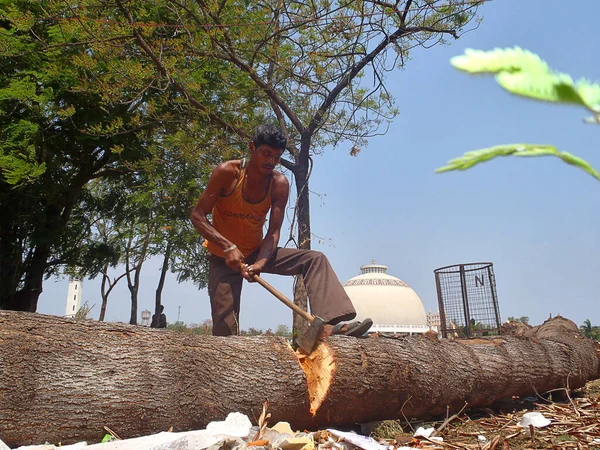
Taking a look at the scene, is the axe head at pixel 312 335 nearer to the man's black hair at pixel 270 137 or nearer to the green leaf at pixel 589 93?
the man's black hair at pixel 270 137

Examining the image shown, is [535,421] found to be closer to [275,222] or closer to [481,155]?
[275,222]

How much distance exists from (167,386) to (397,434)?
1.64 m

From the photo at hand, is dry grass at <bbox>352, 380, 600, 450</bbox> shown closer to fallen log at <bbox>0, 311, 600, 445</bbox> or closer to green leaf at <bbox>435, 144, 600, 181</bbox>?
fallen log at <bbox>0, 311, 600, 445</bbox>

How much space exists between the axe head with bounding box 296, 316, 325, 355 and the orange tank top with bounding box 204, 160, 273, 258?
3.88ft

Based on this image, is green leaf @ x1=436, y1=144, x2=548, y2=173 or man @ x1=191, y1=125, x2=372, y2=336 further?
man @ x1=191, y1=125, x2=372, y2=336

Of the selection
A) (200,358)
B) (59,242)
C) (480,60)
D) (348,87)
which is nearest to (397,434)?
A: (200,358)

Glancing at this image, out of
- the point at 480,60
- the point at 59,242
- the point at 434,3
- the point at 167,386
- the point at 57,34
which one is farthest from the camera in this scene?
the point at 59,242

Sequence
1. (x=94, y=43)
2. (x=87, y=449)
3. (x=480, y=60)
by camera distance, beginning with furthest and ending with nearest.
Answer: (x=94, y=43) → (x=87, y=449) → (x=480, y=60)

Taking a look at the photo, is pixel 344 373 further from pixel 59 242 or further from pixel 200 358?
pixel 59 242

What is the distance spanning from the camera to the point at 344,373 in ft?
10.7

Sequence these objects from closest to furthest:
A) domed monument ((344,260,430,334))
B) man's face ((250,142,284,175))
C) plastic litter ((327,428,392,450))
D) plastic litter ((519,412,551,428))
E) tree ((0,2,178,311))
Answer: plastic litter ((327,428,392,450)) < plastic litter ((519,412,551,428)) < man's face ((250,142,284,175)) < tree ((0,2,178,311)) < domed monument ((344,260,430,334))

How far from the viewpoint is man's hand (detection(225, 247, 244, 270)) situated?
3.97m

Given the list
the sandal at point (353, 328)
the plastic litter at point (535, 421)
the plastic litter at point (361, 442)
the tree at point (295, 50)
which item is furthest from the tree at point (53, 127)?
the plastic litter at point (535, 421)

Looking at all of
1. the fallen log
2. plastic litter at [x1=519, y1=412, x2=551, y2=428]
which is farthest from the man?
plastic litter at [x1=519, y1=412, x2=551, y2=428]
